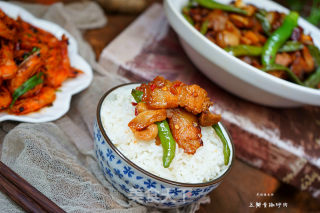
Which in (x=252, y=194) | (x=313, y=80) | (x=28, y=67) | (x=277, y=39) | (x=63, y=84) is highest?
(x=28, y=67)

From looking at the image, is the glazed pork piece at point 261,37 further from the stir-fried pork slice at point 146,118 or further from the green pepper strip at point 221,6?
the stir-fried pork slice at point 146,118

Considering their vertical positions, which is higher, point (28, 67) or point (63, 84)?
point (28, 67)

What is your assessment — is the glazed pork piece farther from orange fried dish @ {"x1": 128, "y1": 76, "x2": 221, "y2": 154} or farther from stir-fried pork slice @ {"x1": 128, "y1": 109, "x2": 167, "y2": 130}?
stir-fried pork slice @ {"x1": 128, "y1": 109, "x2": 167, "y2": 130}

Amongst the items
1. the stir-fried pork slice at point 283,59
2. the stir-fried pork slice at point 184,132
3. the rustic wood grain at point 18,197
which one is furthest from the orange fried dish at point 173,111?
the stir-fried pork slice at point 283,59

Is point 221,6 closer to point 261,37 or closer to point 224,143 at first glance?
point 261,37

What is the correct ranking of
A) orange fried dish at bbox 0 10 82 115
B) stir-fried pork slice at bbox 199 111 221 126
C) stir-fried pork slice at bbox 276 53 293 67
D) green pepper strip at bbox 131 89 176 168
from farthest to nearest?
stir-fried pork slice at bbox 276 53 293 67
orange fried dish at bbox 0 10 82 115
stir-fried pork slice at bbox 199 111 221 126
green pepper strip at bbox 131 89 176 168

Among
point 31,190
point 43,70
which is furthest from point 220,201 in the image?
point 43,70

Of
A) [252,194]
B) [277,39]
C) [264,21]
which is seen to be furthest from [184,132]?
[264,21]

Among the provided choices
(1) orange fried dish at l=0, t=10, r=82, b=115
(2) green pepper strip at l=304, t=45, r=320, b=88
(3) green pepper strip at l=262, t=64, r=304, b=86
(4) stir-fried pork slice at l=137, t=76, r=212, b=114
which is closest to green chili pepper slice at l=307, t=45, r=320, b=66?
(2) green pepper strip at l=304, t=45, r=320, b=88
